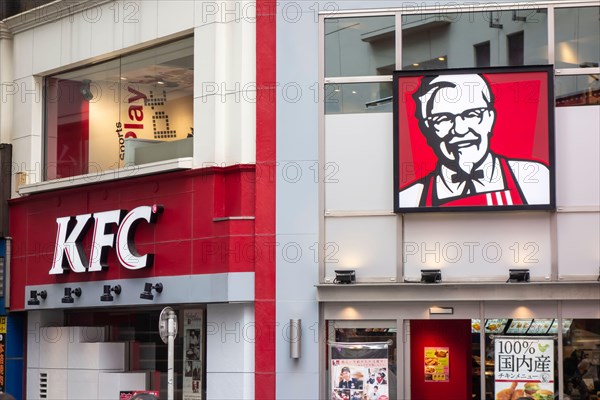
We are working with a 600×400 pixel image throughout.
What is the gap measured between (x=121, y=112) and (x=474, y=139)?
8.07m

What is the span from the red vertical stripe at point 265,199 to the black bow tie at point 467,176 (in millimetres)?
3321

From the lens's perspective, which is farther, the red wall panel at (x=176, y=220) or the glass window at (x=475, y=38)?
the red wall panel at (x=176, y=220)

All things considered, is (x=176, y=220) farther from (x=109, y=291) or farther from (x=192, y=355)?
(x=192, y=355)

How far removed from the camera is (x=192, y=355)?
2269 cm

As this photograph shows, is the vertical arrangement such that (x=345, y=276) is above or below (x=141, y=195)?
below

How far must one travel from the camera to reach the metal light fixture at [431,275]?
1977cm

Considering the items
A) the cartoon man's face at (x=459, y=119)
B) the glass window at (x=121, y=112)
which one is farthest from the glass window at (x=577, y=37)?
the glass window at (x=121, y=112)

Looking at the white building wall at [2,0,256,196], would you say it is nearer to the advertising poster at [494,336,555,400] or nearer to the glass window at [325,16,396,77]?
the glass window at [325,16,396,77]

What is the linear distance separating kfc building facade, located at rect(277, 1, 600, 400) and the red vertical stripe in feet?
0.75

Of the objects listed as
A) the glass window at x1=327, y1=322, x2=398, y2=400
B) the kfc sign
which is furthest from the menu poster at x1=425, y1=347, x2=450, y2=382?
the kfc sign

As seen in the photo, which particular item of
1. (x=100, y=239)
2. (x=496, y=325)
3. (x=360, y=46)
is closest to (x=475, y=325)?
(x=496, y=325)

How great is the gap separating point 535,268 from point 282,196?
4642 millimetres

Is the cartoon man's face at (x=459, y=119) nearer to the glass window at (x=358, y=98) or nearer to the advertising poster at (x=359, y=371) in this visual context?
the glass window at (x=358, y=98)

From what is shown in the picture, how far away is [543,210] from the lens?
63.9 feet
